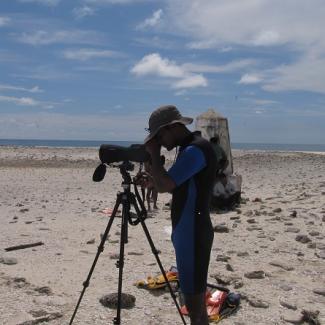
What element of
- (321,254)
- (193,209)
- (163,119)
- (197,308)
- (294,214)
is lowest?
(321,254)

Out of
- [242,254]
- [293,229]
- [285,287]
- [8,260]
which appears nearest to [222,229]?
[293,229]

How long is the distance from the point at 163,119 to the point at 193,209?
0.70 meters

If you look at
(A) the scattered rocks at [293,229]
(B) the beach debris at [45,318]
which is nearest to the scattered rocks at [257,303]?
(B) the beach debris at [45,318]

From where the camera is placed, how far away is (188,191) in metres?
3.71

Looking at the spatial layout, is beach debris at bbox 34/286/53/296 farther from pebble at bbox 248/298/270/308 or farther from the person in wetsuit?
the person in wetsuit

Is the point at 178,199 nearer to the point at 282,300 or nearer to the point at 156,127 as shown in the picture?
the point at 156,127

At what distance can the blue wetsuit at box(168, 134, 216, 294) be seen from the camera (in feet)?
12.0

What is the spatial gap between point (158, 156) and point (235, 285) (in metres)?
2.95

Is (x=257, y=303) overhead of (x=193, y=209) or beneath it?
beneath

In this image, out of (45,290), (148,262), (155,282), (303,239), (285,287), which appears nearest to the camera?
(45,290)

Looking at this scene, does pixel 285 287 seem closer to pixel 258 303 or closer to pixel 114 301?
pixel 258 303

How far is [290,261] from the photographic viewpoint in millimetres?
7418

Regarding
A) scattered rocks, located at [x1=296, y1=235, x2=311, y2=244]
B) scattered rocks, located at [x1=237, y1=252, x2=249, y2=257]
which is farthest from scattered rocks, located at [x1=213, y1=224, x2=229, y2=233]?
scattered rocks, located at [x1=237, y1=252, x2=249, y2=257]

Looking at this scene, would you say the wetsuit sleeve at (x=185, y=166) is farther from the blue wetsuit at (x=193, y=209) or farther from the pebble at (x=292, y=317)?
the pebble at (x=292, y=317)
